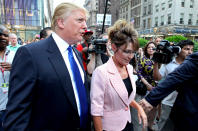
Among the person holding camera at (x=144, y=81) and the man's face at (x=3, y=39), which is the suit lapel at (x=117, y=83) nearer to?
the person holding camera at (x=144, y=81)

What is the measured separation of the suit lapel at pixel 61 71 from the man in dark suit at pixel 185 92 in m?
0.93

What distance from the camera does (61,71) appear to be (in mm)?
1301

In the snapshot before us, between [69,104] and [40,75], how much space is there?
1.21 ft

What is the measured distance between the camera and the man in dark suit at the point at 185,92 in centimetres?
160

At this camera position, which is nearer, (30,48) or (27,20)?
(30,48)

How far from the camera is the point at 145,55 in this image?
4.19 meters

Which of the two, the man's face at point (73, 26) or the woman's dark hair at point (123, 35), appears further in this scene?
the woman's dark hair at point (123, 35)

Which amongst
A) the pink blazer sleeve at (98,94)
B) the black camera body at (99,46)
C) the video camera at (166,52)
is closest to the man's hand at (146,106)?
the pink blazer sleeve at (98,94)

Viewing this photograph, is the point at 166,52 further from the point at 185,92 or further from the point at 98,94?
the point at 98,94

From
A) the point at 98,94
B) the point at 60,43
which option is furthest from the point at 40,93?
the point at 98,94

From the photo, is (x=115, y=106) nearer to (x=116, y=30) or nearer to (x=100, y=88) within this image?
(x=100, y=88)

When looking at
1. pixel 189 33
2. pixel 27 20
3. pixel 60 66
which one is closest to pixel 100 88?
pixel 60 66

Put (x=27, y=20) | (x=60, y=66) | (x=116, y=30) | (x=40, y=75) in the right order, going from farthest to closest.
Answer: (x=27, y=20) → (x=116, y=30) → (x=60, y=66) → (x=40, y=75)

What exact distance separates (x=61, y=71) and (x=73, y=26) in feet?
1.60
